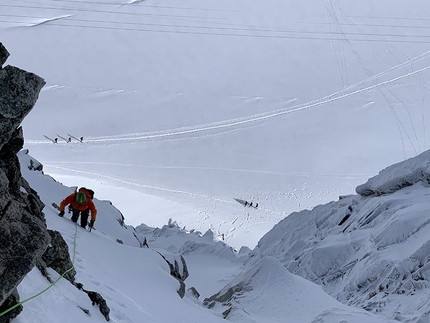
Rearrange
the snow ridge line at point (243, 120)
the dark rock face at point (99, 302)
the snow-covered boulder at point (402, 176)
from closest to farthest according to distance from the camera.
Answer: the dark rock face at point (99, 302)
the snow-covered boulder at point (402, 176)
the snow ridge line at point (243, 120)

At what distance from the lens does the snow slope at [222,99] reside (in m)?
30.6

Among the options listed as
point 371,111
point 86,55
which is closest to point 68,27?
point 86,55

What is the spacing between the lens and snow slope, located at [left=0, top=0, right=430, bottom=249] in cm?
3056

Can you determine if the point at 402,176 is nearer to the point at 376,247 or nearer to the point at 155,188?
the point at 376,247

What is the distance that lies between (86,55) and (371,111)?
2385 centimetres

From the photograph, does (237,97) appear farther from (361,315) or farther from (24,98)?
(24,98)

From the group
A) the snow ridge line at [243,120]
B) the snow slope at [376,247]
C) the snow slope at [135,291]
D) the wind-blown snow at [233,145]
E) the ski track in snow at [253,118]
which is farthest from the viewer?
the snow ridge line at [243,120]

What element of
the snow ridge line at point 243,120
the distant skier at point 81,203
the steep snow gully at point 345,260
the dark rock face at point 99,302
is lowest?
the steep snow gully at point 345,260

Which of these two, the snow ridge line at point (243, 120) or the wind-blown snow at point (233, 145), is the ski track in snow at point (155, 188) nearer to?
the wind-blown snow at point (233, 145)

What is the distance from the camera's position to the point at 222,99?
40312 millimetres

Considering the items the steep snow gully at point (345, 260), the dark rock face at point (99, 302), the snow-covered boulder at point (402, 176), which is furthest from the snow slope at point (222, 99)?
the dark rock face at point (99, 302)

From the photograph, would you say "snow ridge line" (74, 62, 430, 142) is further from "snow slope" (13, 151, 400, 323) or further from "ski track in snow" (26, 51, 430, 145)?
"snow slope" (13, 151, 400, 323)

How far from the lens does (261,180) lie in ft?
104

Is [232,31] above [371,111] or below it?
above
